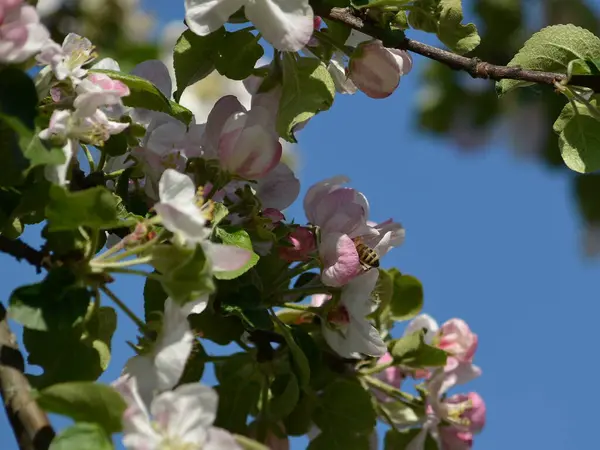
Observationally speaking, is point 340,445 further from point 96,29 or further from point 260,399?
point 96,29

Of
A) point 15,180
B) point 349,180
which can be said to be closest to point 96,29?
point 349,180

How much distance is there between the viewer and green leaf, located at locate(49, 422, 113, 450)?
535 mm

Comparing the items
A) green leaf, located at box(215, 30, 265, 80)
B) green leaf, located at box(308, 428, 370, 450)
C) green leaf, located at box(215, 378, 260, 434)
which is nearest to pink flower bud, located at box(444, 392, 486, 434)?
green leaf, located at box(308, 428, 370, 450)

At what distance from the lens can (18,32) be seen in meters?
0.60

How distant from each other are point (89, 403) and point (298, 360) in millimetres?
256

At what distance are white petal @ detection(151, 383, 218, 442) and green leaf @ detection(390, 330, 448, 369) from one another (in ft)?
1.33

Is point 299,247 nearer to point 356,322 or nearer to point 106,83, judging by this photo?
point 356,322

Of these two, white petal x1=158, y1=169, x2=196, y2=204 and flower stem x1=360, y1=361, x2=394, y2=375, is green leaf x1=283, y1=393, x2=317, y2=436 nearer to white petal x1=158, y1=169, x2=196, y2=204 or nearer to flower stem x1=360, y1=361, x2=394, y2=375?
flower stem x1=360, y1=361, x2=394, y2=375

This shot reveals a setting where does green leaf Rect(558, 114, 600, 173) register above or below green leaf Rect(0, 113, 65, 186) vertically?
above

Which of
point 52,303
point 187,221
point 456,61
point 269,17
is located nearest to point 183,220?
point 187,221

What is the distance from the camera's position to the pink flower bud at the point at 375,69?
2.79ft

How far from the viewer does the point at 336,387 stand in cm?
85

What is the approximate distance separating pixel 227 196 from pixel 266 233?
6cm

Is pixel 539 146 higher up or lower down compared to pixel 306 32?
lower down
